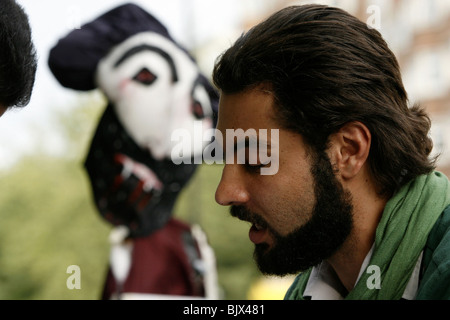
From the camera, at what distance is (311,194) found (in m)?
1.35

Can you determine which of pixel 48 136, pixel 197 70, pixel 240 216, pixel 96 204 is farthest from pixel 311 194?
pixel 48 136

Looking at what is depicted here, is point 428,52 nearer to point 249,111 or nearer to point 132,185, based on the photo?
point 132,185

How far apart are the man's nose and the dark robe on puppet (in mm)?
1789

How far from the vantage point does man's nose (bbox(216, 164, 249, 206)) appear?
4.38 feet

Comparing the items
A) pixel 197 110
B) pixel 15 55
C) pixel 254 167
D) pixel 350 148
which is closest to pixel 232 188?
pixel 254 167

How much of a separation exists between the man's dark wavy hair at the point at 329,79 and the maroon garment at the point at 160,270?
203 centimetres

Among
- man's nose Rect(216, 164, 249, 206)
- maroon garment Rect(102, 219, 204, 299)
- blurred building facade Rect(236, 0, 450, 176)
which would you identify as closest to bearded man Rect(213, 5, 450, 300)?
man's nose Rect(216, 164, 249, 206)

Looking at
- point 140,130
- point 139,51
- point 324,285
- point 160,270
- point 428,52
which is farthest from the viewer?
point 428,52

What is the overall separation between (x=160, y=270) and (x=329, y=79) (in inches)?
87.2

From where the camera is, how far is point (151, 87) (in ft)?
10.3

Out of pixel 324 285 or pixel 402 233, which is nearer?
pixel 402 233

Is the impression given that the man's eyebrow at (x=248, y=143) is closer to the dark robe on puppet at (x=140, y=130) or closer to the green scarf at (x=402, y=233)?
the green scarf at (x=402, y=233)

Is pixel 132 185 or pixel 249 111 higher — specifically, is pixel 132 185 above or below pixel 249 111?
below
